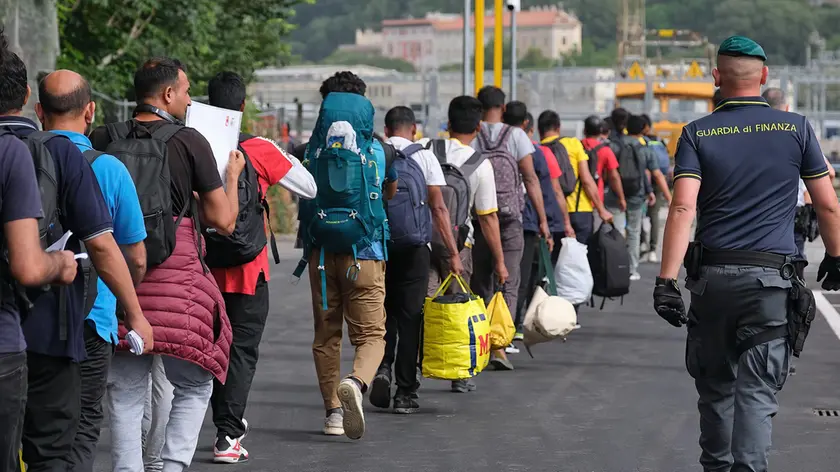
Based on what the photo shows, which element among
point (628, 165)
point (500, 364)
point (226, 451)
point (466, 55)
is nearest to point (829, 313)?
point (628, 165)

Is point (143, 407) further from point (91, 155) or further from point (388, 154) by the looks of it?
point (388, 154)

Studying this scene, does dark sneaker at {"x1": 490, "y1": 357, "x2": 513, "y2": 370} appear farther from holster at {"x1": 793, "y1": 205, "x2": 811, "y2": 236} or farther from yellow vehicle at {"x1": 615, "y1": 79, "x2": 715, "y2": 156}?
yellow vehicle at {"x1": 615, "y1": 79, "x2": 715, "y2": 156}

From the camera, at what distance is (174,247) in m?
5.95

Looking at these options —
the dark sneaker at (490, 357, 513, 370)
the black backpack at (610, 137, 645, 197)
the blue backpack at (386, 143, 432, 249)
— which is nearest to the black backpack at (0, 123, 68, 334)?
the blue backpack at (386, 143, 432, 249)

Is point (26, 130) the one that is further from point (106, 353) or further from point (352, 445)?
point (352, 445)

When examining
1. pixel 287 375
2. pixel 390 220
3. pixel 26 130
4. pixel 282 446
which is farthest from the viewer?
pixel 287 375

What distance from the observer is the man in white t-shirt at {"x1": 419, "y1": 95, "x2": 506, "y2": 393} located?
9664 mm

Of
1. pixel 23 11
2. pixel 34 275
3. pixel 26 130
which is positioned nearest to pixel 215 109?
pixel 26 130

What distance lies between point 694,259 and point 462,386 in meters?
3.84

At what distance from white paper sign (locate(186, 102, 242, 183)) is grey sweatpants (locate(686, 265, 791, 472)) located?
1947mm

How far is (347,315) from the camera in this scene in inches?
321

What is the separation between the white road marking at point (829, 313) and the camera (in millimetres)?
13305

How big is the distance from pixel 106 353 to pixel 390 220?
130 inches

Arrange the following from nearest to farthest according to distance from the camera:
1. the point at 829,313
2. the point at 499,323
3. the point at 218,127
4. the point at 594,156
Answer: the point at 218,127
the point at 499,323
the point at 829,313
the point at 594,156
